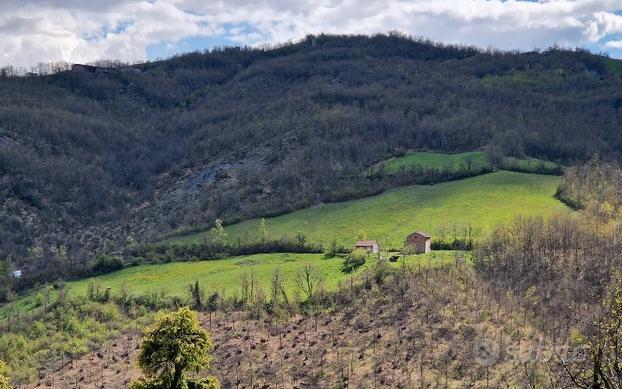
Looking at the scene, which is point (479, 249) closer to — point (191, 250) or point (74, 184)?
point (191, 250)

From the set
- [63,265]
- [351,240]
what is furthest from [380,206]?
[63,265]

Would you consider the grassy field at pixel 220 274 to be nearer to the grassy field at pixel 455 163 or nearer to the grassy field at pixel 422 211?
the grassy field at pixel 422 211

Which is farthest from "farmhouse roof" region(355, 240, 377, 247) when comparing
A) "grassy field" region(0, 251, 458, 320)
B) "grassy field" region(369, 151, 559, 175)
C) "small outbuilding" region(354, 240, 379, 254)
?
"grassy field" region(369, 151, 559, 175)

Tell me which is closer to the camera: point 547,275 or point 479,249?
point 547,275

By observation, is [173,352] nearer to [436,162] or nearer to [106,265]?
[106,265]

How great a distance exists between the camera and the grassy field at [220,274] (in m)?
100

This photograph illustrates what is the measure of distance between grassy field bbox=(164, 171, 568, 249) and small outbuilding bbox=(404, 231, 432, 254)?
6230mm

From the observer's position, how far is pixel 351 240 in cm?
12038

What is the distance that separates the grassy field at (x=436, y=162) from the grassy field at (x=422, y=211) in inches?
365

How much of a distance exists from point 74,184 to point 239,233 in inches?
2948

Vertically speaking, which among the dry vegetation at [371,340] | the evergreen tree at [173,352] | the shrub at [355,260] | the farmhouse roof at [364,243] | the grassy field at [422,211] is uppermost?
the evergreen tree at [173,352]

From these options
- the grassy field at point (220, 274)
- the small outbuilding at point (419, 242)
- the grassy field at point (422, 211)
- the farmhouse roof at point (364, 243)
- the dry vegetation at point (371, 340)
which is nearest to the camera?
the dry vegetation at point (371, 340)

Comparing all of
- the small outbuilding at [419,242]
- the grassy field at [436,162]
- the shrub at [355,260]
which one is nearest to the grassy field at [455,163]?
the grassy field at [436,162]

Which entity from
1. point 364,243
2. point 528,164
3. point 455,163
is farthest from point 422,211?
point 528,164
